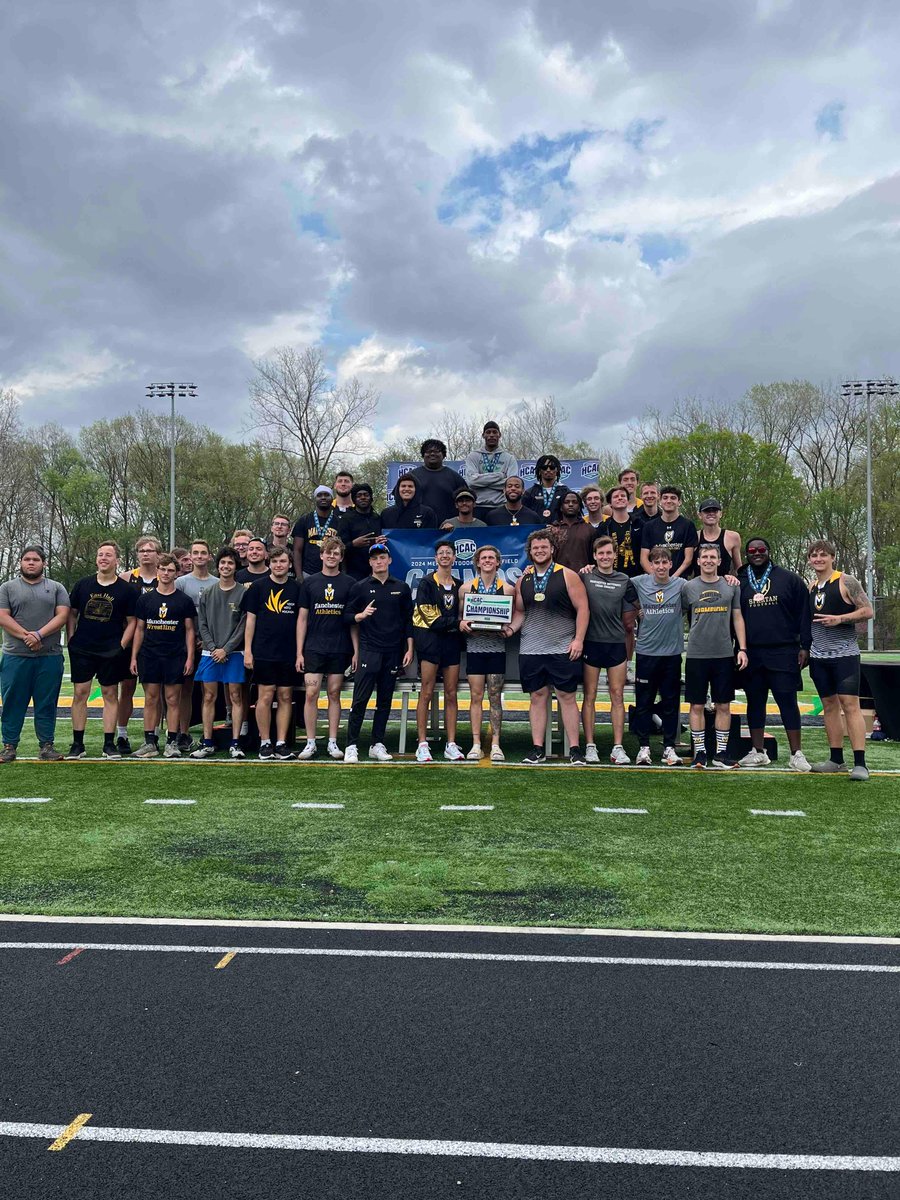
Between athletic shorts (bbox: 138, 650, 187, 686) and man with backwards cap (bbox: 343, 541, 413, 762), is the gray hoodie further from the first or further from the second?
athletic shorts (bbox: 138, 650, 187, 686)

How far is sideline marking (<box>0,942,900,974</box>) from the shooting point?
386 centimetres

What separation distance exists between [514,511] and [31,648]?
4.94 metres

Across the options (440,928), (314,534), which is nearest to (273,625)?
(314,534)

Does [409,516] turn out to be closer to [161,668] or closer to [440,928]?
[161,668]

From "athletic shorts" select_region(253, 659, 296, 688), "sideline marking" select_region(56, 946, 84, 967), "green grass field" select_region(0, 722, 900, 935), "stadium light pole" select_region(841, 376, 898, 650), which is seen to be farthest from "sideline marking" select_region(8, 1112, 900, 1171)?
"stadium light pole" select_region(841, 376, 898, 650)

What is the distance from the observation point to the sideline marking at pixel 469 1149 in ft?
8.13

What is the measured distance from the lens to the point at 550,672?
845 centimetres

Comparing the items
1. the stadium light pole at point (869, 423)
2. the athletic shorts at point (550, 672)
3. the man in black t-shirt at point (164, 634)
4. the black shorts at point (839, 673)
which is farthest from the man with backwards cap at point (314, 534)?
the stadium light pole at point (869, 423)

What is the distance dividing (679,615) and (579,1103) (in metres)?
6.32

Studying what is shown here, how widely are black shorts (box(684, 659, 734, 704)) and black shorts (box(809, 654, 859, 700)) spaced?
73cm

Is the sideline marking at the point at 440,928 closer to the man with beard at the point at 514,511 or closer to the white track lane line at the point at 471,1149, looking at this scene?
the white track lane line at the point at 471,1149

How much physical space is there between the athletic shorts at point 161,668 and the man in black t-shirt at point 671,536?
4.88m

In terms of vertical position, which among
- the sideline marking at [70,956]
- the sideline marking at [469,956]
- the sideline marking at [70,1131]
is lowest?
the sideline marking at [70,1131]

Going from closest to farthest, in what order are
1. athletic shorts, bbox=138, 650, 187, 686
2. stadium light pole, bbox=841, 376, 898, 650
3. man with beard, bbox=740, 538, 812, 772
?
man with beard, bbox=740, 538, 812, 772 → athletic shorts, bbox=138, 650, 187, 686 → stadium light pole, bbox=841, 376, 898, 650
